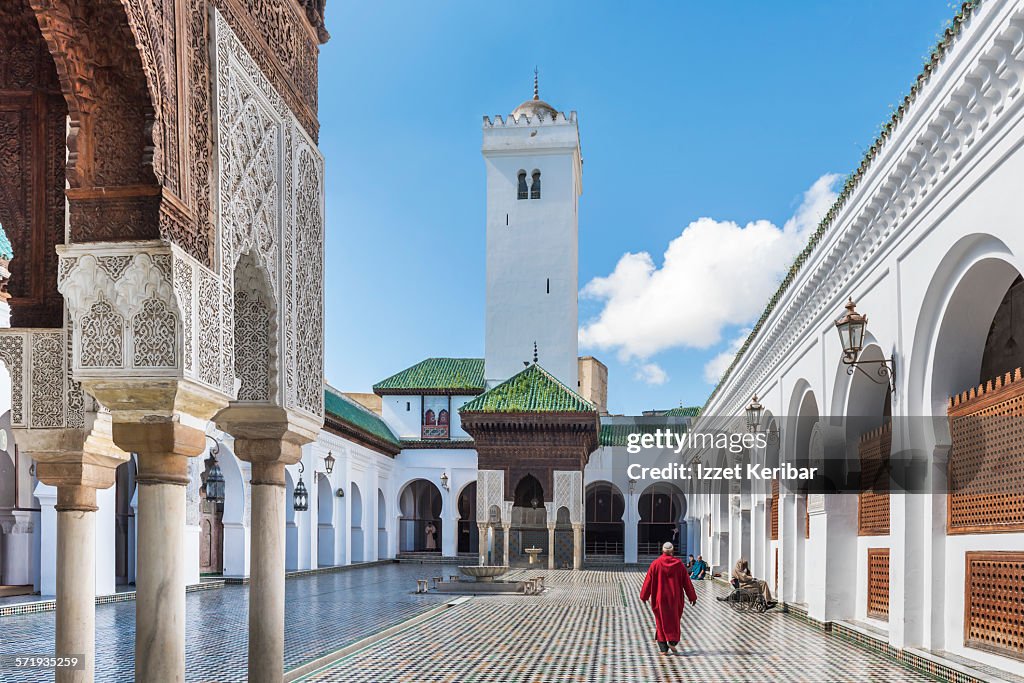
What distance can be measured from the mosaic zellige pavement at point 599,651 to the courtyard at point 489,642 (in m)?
0.01

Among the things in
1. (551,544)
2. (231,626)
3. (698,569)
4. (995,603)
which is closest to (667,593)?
(995,603)

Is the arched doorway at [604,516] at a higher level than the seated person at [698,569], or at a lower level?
lower

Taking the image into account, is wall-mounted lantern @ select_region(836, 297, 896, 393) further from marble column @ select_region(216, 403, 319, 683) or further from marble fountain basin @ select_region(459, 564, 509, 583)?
marble fountain basin @ select_region(459, 564, 509, 583)

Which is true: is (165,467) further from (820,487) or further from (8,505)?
(8,505)

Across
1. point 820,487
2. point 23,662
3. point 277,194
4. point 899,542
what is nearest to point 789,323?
point 820,487

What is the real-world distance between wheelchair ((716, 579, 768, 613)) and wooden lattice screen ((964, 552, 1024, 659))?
5.48 m

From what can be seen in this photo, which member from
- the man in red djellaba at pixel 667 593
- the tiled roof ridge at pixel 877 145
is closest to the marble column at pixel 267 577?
the man in red djellaba at pixel 667 593

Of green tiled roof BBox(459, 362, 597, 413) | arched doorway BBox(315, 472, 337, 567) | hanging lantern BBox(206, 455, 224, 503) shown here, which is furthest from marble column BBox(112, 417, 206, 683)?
arched doorway BBox(315, 472, 337, 567)

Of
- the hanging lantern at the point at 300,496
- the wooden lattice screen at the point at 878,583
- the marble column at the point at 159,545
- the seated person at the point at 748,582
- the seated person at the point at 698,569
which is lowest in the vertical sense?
the seated person at the point at 698,569

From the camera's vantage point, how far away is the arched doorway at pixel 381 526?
24.9m

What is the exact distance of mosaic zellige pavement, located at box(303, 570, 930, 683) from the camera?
21.4ft

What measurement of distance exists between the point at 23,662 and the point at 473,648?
10.5 feet

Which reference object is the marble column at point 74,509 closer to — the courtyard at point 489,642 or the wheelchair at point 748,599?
the courtyard at point 489,642

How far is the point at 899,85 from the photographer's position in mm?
6039
